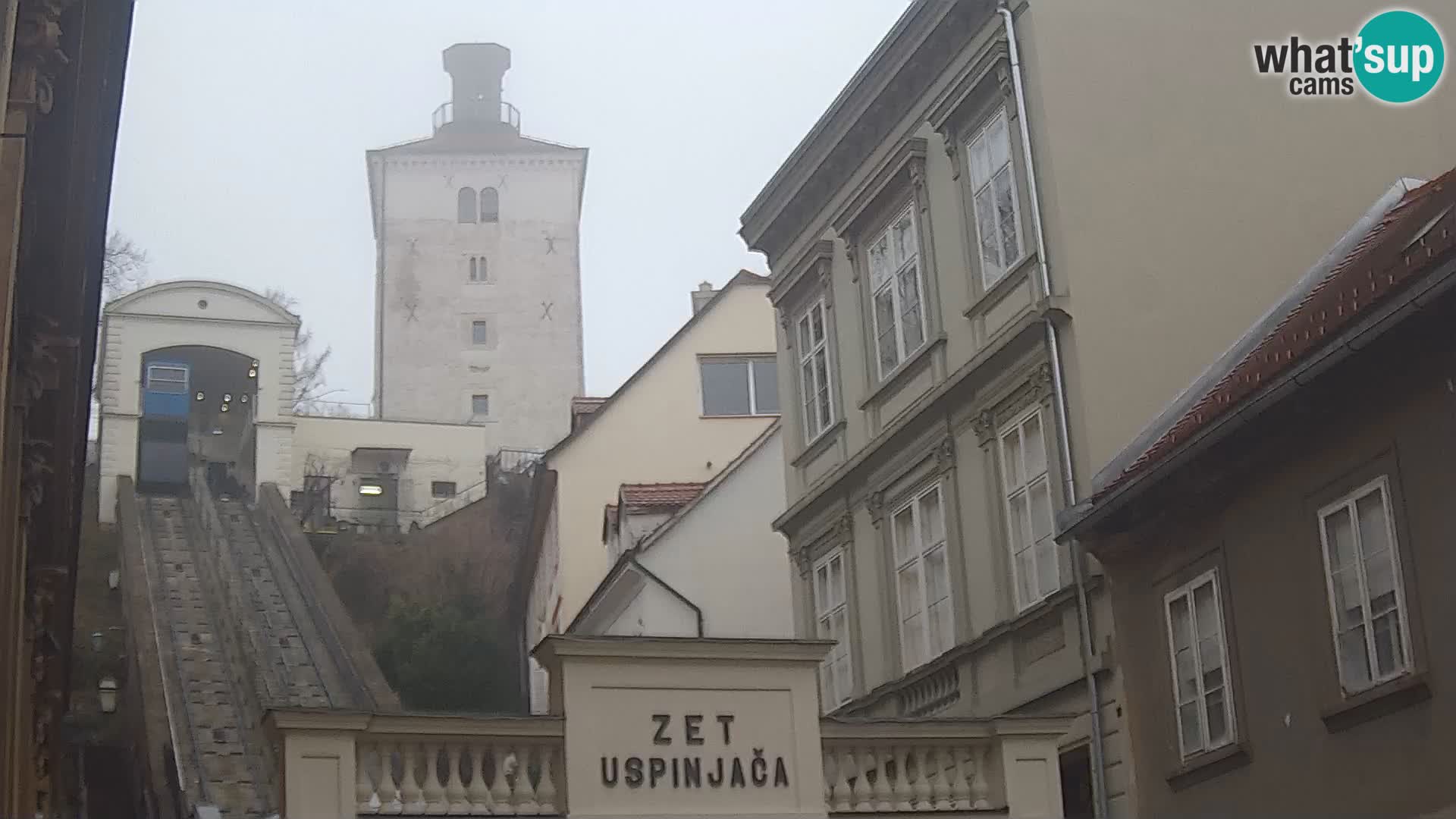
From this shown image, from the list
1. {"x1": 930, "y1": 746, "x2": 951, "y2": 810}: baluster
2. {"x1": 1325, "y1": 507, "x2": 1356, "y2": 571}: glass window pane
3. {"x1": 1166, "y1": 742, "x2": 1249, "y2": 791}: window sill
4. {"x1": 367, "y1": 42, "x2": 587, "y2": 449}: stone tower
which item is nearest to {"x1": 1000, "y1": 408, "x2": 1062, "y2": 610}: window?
{"x1": 1166, "y1": 742, "x2": 1249, "y2": 791}: window sill

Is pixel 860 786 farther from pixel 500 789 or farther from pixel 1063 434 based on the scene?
pixel 1063 434

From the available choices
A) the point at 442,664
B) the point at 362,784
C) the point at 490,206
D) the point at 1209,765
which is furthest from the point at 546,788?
the point at 490,206

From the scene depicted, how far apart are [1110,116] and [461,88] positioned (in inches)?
3670

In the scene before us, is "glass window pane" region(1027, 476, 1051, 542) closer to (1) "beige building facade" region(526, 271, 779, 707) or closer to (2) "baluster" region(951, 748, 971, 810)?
(2) "baluster" region(951, 748, 971, 810)

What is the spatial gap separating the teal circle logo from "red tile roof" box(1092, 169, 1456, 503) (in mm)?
1377

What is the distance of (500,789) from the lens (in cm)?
1462

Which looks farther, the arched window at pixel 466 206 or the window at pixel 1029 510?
the arched window at pixel 466 206

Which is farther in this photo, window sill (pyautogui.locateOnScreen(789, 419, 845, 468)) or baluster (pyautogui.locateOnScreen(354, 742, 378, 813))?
window sill (pyautogui.locateOnScreen(789, 419, 845, 468))

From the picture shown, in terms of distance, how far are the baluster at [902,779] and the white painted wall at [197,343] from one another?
158ft

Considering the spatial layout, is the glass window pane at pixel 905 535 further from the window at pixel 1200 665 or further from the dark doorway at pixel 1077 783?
the window at pixel 1200 665

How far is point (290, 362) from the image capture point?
216ft

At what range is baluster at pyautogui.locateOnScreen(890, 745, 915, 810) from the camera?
15.8 m

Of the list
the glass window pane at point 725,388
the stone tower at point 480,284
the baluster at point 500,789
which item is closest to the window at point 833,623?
the baluster at point 500,789

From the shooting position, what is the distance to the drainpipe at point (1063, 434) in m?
18.4
